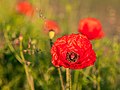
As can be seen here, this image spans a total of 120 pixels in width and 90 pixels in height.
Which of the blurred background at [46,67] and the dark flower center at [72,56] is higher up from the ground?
the dark flower center at [72,56]

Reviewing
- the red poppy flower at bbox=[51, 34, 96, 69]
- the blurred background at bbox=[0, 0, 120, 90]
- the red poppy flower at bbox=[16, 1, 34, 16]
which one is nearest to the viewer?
the red poppy flower at bbox=[51, 34, 96, 69]

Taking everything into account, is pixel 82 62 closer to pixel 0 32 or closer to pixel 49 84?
pixel 49 84

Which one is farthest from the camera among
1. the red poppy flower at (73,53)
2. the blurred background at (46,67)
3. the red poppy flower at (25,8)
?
the red poppy flower at (25,8)

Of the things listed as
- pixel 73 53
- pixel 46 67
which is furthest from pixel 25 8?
pixel 73 53

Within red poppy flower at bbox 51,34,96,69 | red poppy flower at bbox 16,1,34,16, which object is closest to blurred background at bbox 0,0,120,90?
red poppy flower at bbox 51,34,96,69

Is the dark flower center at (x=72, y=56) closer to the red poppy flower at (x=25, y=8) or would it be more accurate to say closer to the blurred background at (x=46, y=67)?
the blurred background at (x=46, y=67)

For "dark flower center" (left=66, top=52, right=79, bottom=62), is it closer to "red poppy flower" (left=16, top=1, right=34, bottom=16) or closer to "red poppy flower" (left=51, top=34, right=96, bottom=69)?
"red poppy flower" (left=51, top=34, right=96, bottom=69)

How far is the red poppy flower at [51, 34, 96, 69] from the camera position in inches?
62.7

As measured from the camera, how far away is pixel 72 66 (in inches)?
61.7

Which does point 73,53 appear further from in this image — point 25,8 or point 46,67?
point 25,8

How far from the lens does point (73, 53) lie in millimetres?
1689

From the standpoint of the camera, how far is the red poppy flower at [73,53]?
1592mm

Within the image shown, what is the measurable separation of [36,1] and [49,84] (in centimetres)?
115

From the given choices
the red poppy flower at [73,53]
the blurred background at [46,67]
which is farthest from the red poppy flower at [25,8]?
the red poppy flower at [73,53]
